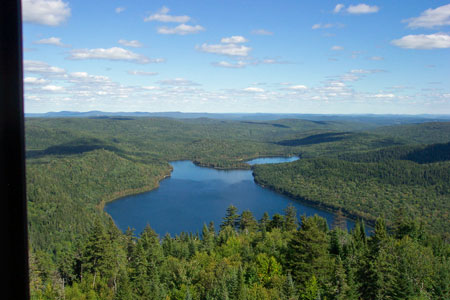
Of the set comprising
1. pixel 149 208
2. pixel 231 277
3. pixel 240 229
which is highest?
pixel 231 277

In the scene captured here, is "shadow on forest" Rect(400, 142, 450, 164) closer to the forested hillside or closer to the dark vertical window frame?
the forested hillside

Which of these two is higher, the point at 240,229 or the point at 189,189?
the point at 240,229

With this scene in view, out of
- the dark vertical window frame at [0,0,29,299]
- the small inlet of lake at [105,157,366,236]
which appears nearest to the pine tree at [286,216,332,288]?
the dark vertical window frame at [0,0,29,299]

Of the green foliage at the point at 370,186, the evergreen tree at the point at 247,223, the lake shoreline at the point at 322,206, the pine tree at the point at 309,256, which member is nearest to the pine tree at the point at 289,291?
the pine tree at the point at 309,256

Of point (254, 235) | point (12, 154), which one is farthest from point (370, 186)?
point (12, 154)

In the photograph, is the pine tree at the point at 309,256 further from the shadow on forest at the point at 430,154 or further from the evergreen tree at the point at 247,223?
the shadow on forest at the point at 430,154

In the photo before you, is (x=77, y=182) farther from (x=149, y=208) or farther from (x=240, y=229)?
(x=240, y=229)

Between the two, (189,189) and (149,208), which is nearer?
(149,208)

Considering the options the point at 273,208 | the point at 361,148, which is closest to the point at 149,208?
the point at 273,208
